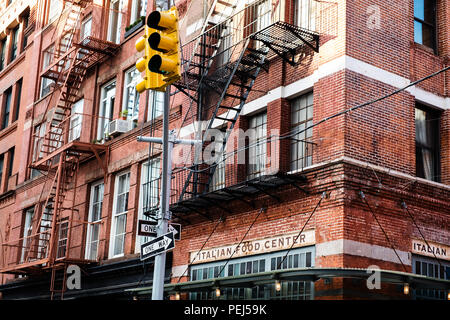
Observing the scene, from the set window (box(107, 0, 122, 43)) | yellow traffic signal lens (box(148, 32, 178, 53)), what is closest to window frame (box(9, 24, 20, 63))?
window (box(107, 0, 122, 43))

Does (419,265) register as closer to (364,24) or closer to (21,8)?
(364,24)

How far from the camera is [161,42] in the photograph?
35.9 ft

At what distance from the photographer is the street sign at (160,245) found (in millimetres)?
14781

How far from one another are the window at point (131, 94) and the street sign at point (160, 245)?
10853 mm

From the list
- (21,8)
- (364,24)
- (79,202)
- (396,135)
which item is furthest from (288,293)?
(21,8)

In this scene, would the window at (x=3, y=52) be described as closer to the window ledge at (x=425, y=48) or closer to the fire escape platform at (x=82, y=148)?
the fire escape platform at (x=82, y=148)

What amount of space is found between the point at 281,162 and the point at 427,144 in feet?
13.3

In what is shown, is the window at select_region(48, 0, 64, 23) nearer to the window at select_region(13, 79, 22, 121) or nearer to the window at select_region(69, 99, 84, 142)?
the window at select_region(13, 79, 22, 121)

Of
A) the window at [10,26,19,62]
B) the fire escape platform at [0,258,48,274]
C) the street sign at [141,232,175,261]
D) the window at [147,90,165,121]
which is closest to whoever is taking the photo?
the street sign at [141,232,175,261]

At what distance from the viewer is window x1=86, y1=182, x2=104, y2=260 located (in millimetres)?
26234

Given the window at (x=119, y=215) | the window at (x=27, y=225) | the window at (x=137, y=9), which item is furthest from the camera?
the window at (x=27, y=225)

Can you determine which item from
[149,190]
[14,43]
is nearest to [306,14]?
[149,190]

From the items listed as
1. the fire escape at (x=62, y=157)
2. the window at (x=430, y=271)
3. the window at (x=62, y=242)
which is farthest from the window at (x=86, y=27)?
the window at (x=430, y=271)

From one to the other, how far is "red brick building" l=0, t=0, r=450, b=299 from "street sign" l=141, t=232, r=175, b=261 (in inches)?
99.6
